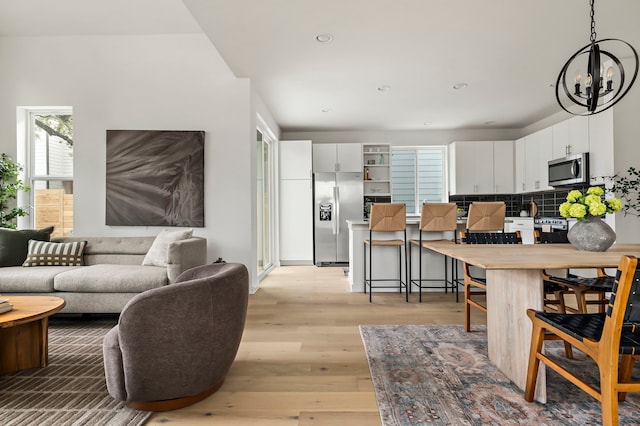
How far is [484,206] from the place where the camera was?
3994 millimetres

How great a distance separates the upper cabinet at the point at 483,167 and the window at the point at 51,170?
6.12m

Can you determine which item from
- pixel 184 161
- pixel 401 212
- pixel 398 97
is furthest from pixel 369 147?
pixel 184 161

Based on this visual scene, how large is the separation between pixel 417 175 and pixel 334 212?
1.95 m

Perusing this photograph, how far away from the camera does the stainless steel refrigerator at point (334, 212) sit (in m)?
6.61

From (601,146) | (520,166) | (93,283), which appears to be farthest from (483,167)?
(93,283)

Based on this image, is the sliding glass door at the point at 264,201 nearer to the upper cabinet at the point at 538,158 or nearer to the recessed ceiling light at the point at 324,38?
the recessed ceiling light at the point at 324,38

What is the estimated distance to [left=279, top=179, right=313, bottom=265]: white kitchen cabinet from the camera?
658 cm

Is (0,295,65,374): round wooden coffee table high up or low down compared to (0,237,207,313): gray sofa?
down

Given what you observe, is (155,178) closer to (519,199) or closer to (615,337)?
(615,337)

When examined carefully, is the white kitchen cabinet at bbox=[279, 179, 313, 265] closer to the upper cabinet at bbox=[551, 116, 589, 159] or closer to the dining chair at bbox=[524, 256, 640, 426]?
the upper cabinet at bbox=[551, 116, 589, 159]

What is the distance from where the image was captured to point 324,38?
3320 millimetres

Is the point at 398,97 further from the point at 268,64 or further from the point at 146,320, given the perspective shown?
the point at 146,320

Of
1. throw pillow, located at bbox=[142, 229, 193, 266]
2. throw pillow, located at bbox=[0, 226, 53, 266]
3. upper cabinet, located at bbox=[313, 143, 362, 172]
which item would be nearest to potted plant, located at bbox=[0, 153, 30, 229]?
throw pillow, located at bbox=[0, 226, 53, 266]

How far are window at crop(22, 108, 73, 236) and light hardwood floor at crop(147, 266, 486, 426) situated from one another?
2.69 metres
